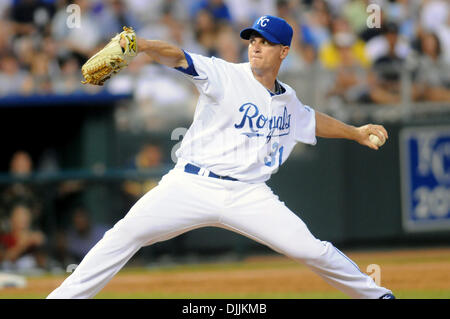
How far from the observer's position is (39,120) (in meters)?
12.0

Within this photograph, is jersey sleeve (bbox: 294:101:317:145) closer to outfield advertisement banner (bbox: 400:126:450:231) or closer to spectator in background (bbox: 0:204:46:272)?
spectator in background (bbox: 0:204:46:272)

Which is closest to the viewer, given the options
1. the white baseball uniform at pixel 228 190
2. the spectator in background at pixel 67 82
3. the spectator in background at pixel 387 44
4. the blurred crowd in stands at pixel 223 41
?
the white baseball uniform at pixel 228 190

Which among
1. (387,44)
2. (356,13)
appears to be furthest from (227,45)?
(356,13)

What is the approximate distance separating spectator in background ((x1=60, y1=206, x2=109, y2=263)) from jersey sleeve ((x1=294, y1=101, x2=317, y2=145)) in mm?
5084

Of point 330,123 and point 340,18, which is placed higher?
point 340,18

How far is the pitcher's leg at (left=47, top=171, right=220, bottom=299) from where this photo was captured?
521 centimetres

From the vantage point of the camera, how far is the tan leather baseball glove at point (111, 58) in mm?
5062

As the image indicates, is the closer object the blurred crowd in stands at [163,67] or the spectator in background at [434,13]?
the blurred crowd in stands at [163,67]

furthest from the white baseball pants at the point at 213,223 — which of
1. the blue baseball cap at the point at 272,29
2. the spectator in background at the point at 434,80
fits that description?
the spectator in background at the point at 434,80

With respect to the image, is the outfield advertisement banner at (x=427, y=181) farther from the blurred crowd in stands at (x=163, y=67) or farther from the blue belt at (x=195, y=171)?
the blue belt at (x=195, y=171)

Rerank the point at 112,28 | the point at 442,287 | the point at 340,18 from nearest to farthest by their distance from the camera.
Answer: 1. the point at 442,287
2. the point at 112,28
3. the point at 340,18
